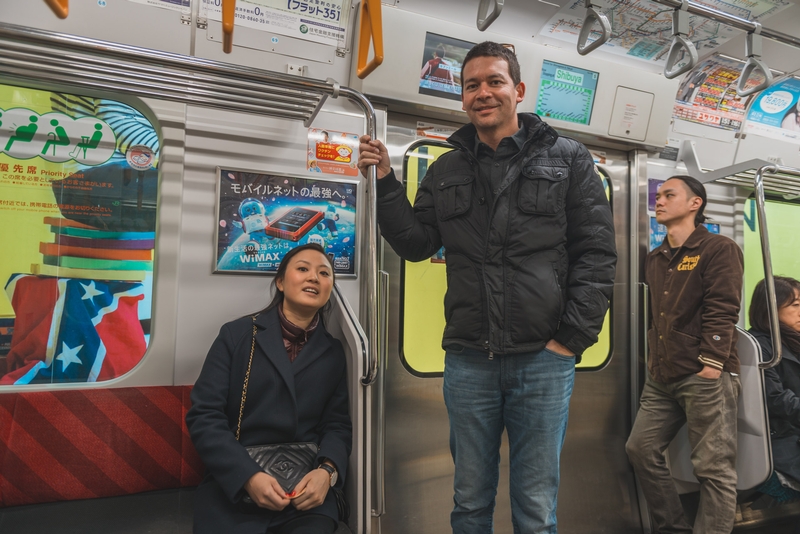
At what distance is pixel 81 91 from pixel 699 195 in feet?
10.8

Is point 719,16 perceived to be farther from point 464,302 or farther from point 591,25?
point 464,302

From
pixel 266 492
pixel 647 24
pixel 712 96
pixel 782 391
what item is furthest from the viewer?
pixel 712 96

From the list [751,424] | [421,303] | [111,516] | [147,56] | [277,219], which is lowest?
[111,516]

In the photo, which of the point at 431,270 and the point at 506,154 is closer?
the point at 506,154

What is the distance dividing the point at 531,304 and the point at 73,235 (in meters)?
1.99

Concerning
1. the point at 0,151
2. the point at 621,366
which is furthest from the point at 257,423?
the point at 621,366

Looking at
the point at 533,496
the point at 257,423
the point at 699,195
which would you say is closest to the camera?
the point at 533,496

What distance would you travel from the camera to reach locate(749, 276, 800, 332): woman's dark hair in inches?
121

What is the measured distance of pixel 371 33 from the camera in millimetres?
1976

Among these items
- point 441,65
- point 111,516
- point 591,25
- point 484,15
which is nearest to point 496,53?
point 484,15

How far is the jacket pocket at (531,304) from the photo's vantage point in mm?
1693

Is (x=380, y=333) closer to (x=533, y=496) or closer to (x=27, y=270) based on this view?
(x=533, y=496)

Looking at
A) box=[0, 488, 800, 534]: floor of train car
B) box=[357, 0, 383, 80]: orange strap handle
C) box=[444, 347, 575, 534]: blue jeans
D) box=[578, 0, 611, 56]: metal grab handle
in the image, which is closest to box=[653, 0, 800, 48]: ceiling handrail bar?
box=[578, 0, 611, 56]: metal grab handle

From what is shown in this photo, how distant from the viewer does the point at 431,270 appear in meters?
2.91
